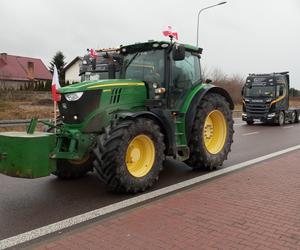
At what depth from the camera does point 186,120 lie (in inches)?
310

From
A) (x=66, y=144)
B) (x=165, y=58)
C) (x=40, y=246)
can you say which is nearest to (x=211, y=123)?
(x=165, y=58)

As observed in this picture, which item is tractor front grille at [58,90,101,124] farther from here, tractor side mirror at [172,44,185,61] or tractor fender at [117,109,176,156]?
tractor side mirror at [172,44,185,61]

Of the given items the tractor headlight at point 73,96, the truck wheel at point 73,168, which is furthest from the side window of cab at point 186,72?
the truck wheel at point 73,168

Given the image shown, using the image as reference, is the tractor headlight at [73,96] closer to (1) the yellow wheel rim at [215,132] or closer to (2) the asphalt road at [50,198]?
(2) the asphalt road at [50,198]

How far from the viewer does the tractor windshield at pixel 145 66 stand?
7617 mm

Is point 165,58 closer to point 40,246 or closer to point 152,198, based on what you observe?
point 152,198

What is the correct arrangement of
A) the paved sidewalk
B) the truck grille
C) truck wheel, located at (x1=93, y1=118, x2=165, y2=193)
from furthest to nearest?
the truck grille → truck wheel, located at (x1=93, y1=118, x2=165, y2=193) → the paved sidewalk

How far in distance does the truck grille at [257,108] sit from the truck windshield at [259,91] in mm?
623

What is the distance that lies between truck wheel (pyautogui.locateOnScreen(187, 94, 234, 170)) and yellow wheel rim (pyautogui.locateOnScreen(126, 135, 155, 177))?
1421 millimetres

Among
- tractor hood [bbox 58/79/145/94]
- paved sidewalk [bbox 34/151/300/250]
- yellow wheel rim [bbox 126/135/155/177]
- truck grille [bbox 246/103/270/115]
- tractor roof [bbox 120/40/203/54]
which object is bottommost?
paved sidewalk [bbox 34/151/300/250]

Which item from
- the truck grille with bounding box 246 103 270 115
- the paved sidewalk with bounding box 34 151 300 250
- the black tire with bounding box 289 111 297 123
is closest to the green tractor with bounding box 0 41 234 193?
the paved sidewalk with bounding box 34 151 300 250

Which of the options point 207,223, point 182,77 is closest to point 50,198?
point 207,223

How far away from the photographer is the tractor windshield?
7617 millimetres

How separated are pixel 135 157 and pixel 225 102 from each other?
124 inches
